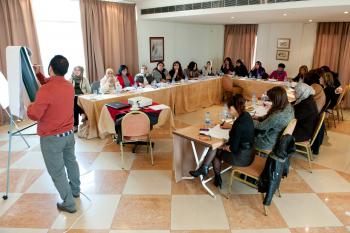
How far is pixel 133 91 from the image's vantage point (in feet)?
15.7

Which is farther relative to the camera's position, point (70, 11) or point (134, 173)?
point (70, 11)

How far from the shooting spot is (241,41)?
26.9 feet

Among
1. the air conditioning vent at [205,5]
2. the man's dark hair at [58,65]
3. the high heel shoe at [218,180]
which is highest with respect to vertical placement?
the air conditioning vent at [205,5]

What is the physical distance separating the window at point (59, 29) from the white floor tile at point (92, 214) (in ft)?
12.6

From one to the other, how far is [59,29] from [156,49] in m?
2.53

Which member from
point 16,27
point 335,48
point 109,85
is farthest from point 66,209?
point 335,48

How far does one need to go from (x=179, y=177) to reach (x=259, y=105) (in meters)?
1.79

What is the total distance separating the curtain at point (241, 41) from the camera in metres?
7.88

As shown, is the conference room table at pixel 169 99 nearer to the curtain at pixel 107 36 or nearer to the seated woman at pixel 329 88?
the curtain at pixel 107 36

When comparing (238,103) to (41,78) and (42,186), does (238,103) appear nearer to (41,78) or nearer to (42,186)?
(41,78)

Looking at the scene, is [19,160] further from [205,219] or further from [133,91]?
[205,219]

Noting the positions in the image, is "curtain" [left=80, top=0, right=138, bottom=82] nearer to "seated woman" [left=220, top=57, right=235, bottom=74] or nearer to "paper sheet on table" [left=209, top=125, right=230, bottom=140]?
"seated woman" [left=220, top=57, right=235, bottom=74]

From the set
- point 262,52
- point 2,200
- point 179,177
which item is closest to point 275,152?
point 179,177

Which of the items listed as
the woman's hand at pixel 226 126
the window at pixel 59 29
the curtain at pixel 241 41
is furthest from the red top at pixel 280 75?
the window at pixel 59 29
